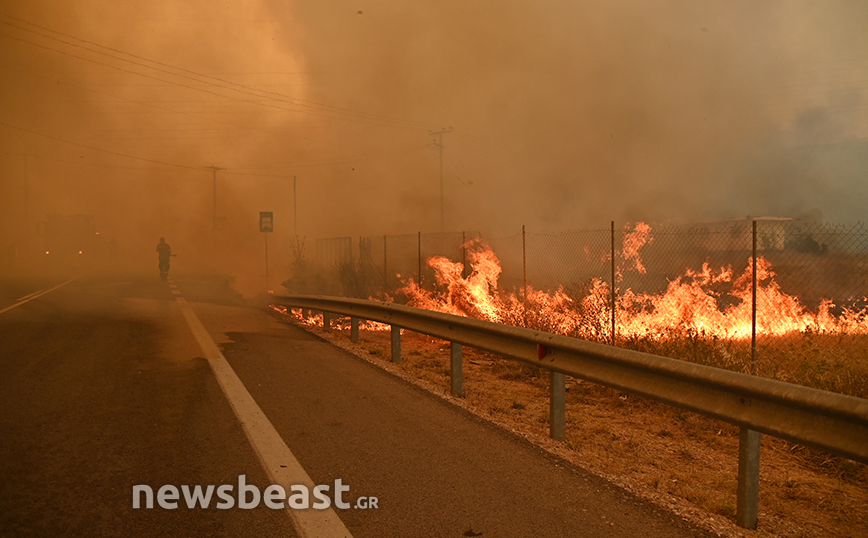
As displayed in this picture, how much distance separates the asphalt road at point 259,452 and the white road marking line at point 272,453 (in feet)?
0.16

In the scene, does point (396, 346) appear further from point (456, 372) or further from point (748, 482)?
point (748, 482)

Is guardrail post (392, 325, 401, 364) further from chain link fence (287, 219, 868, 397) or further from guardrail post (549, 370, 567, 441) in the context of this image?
guardrail post (549, 370, 567, 441)

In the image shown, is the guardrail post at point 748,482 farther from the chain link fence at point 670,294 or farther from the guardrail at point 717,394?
the chain link fence at point 670,294

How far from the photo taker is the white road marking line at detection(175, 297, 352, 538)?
2.79 m

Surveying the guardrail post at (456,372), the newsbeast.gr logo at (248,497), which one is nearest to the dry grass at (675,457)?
the guardrail post at (456,372)

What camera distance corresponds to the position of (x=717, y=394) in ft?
10.8

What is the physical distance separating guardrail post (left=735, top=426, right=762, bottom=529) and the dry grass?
0.07 m

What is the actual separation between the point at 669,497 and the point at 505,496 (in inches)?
35.4

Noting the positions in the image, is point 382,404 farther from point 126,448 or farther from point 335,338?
point 335,338

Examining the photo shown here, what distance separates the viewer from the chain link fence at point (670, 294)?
24.0 ft

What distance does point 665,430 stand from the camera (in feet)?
16.8

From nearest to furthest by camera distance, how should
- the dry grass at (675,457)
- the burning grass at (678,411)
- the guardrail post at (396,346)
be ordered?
the dry grass at (675,457) < the burning grass at (678,411) < the guardrail post at (396,346)

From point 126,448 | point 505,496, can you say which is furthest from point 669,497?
point 126,448

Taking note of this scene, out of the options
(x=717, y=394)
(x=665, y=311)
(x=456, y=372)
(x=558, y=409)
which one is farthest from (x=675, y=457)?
(x=665, y=311)
